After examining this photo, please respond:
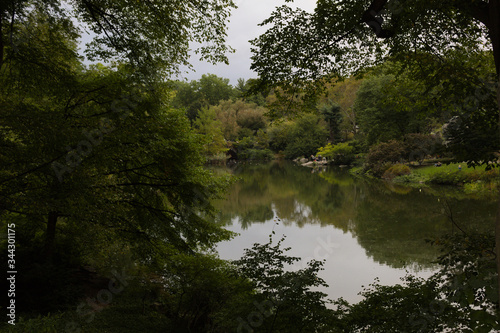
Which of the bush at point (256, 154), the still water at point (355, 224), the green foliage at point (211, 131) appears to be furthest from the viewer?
the bush at point (256, 154)

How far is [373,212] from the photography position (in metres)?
14.6

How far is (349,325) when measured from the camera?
3.78 metres

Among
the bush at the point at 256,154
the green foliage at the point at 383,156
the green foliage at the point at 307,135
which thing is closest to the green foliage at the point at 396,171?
the green foliage at the point at 383,156

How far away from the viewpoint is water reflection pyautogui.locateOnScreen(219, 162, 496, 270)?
980 cm

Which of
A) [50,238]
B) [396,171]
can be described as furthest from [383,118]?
[50,238]

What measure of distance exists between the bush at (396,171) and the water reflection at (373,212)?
219 centimetres

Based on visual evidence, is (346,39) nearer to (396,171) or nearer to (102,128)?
(102,128)

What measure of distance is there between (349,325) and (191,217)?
3721mm

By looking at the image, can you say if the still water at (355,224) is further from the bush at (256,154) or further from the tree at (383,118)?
the bush at (256,154)

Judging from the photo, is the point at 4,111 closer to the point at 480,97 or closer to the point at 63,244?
the point at 63,244

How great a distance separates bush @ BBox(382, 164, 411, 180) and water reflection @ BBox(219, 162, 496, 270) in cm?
219

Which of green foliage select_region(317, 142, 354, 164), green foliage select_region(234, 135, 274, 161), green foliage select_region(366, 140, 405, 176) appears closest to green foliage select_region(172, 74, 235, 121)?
green foliage select_region(234, 135, 274, 161)

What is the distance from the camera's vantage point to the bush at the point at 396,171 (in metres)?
24.1

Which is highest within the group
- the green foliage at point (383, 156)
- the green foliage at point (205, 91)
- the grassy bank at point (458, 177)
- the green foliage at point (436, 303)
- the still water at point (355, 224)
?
the green foliage at point (205, 91)
